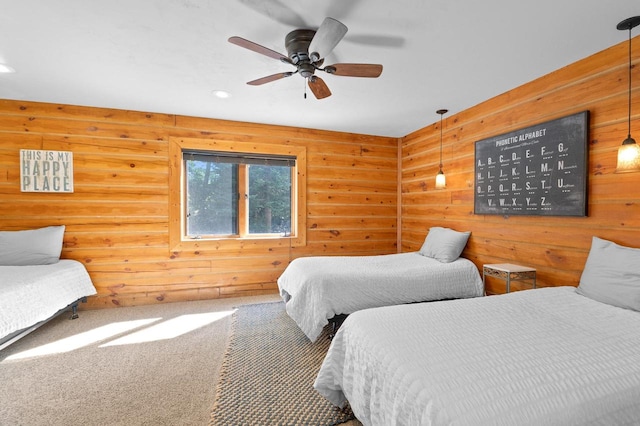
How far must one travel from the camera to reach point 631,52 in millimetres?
1970

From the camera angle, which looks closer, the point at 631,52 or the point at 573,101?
the point at 631,52

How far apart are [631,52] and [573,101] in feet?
1.35

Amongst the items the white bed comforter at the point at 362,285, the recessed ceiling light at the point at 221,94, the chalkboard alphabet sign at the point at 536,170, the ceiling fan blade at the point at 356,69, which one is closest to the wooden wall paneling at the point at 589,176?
the chalkboard alphabet sign at the point at 536,170

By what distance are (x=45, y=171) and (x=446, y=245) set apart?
4.58 meters

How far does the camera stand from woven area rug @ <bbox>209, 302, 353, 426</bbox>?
1689mm

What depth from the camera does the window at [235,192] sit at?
12.1 ft

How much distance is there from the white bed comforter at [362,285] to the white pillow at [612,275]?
0.98 meters

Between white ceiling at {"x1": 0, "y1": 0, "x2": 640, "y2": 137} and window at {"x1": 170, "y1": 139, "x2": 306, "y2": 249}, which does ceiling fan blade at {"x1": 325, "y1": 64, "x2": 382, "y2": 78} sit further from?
window at {"x1": 170, "y1": 139, "x2": 306, "y2": 249}

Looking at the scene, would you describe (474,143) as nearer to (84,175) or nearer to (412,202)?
(412,202)

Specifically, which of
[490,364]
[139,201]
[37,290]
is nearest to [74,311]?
[37,290]

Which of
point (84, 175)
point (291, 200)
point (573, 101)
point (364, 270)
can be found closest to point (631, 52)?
point (573, 101)

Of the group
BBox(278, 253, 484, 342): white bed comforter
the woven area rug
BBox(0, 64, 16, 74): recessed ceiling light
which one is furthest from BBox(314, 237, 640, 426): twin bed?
BBox(0, 64, 16, 74): recessed ceiling light

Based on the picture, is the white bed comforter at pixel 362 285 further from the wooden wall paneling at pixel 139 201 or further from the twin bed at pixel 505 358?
the wooden wall paneling at pixel 139 201

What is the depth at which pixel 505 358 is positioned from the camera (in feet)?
3.82
